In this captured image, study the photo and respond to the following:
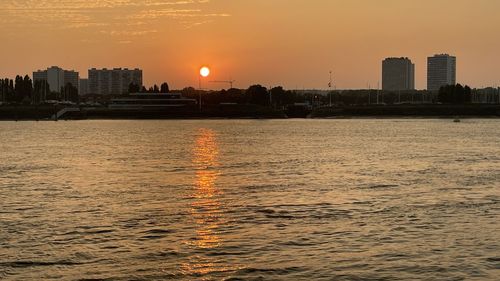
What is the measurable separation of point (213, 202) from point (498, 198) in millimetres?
14349

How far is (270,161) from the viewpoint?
6247 cm

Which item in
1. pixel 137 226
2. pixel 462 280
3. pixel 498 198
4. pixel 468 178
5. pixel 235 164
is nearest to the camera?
pixel 462 280

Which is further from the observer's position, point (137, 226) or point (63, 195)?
point (63, 195)

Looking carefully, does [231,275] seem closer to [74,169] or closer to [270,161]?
[74,169]

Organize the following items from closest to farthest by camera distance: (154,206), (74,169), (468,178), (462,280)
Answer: (462,280)
(154,206)
(468,178)
(74,169)

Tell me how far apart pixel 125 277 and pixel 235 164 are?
4011 cm

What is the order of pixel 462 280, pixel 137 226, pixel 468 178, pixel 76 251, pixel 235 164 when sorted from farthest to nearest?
pixel 235 164 < pixel 468 178 < pixel 137 226 < pixel 76 251 < pixel 462 280

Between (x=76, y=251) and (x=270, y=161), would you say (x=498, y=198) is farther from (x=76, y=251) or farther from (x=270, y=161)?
(x=270, y=161)

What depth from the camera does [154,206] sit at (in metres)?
33.6

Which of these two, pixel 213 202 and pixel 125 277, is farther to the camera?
pixel 213 202

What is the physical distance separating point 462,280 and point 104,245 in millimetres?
11818

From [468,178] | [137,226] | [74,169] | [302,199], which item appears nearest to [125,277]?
[137,226]

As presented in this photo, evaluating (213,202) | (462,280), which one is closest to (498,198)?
(213,202)

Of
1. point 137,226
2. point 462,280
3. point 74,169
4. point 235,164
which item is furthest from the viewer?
point 235,164
